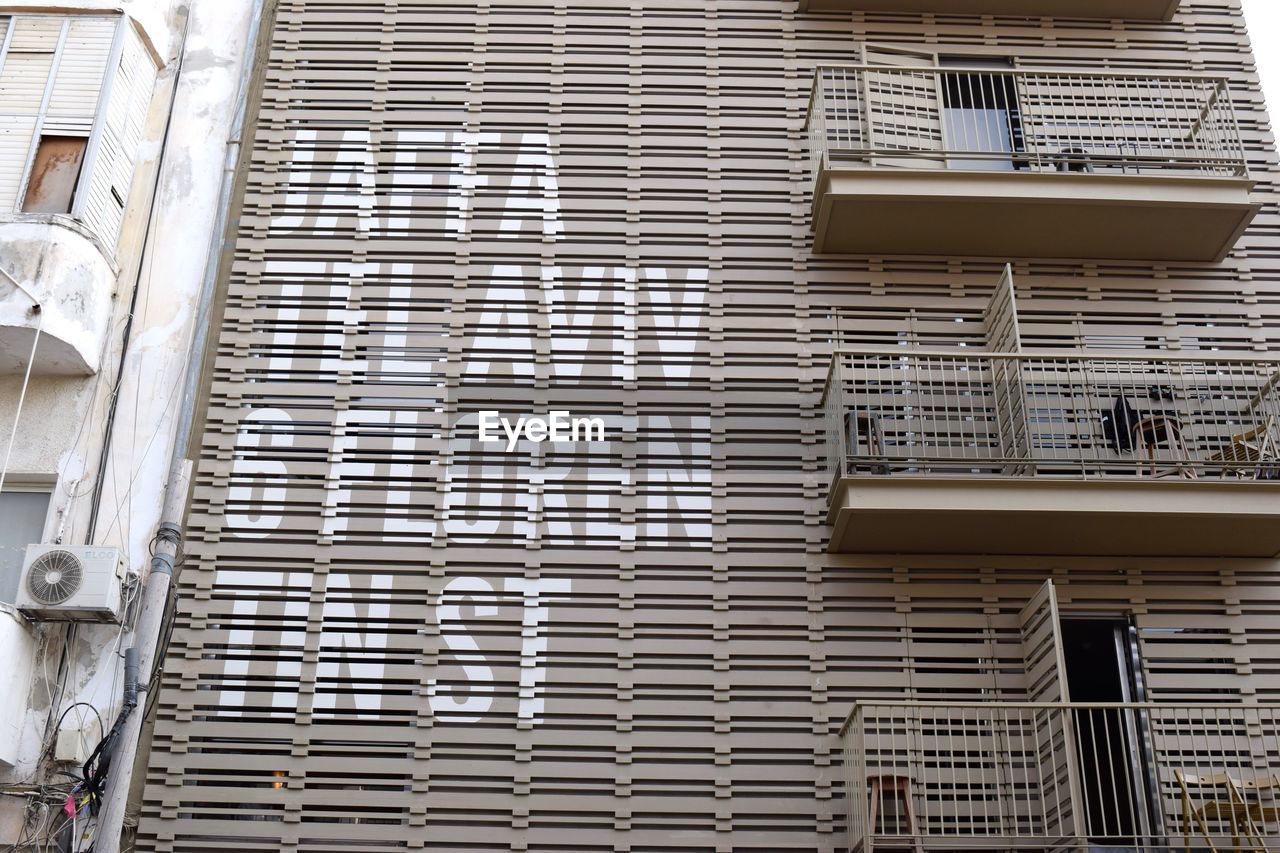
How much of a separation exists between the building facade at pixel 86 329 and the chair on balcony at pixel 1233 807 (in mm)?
8266

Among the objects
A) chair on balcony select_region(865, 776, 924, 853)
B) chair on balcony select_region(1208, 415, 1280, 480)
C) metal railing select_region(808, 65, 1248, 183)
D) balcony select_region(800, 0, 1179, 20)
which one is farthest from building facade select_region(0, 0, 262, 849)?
→ chair on balcony select_region(1208, 415, 1280, 480)

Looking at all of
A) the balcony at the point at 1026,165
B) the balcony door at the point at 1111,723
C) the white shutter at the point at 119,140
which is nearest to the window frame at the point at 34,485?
the white shutter at the point at 119,140

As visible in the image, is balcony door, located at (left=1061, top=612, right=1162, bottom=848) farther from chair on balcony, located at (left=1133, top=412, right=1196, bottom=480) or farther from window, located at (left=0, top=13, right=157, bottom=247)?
window, located at (left=0, top=13, right=157, bottom=247)

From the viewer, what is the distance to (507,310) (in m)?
13.5

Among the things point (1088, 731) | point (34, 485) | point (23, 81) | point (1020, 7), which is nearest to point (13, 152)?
point (23, 81)

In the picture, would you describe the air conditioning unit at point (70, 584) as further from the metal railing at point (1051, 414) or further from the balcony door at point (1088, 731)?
the balcony door at point (1088, 731)

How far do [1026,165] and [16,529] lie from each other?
412 inches

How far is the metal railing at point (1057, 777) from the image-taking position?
10469 millimetres

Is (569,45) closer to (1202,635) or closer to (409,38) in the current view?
(409,38)

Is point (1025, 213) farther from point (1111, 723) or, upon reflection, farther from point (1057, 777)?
point (1057, 777)

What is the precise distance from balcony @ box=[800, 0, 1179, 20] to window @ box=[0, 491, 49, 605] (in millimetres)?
9256

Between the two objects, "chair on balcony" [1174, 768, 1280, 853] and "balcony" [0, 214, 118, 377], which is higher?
"balcony" [0, 214, 118, 377]

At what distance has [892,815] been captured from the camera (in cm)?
1094

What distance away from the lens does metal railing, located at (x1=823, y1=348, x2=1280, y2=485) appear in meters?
12.4
